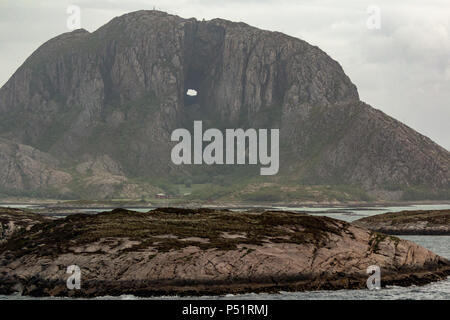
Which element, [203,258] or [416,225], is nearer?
[203,258]

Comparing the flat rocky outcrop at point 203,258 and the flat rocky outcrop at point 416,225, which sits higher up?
the flat rocky outcrop at point 203,258

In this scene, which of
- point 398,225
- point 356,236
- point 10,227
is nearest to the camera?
point 356,236

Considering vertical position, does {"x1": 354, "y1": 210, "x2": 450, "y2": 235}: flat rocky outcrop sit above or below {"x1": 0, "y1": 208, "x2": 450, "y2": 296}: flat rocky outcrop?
below

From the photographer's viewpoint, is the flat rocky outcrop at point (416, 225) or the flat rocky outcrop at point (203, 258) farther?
the flat rocky outcrop at point (416, 225)

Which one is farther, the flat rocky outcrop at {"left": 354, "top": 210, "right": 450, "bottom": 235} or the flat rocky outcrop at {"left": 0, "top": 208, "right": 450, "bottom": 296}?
the flat rocky outcrop at {"left": 354, "top": 210, "right": 450, "bottom": 235}

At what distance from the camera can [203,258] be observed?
9194 cm

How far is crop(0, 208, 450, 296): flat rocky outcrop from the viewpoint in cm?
8881

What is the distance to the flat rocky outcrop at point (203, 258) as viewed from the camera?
291 feet

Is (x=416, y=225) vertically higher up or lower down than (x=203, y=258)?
lower down

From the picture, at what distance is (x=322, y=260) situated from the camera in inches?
3760
